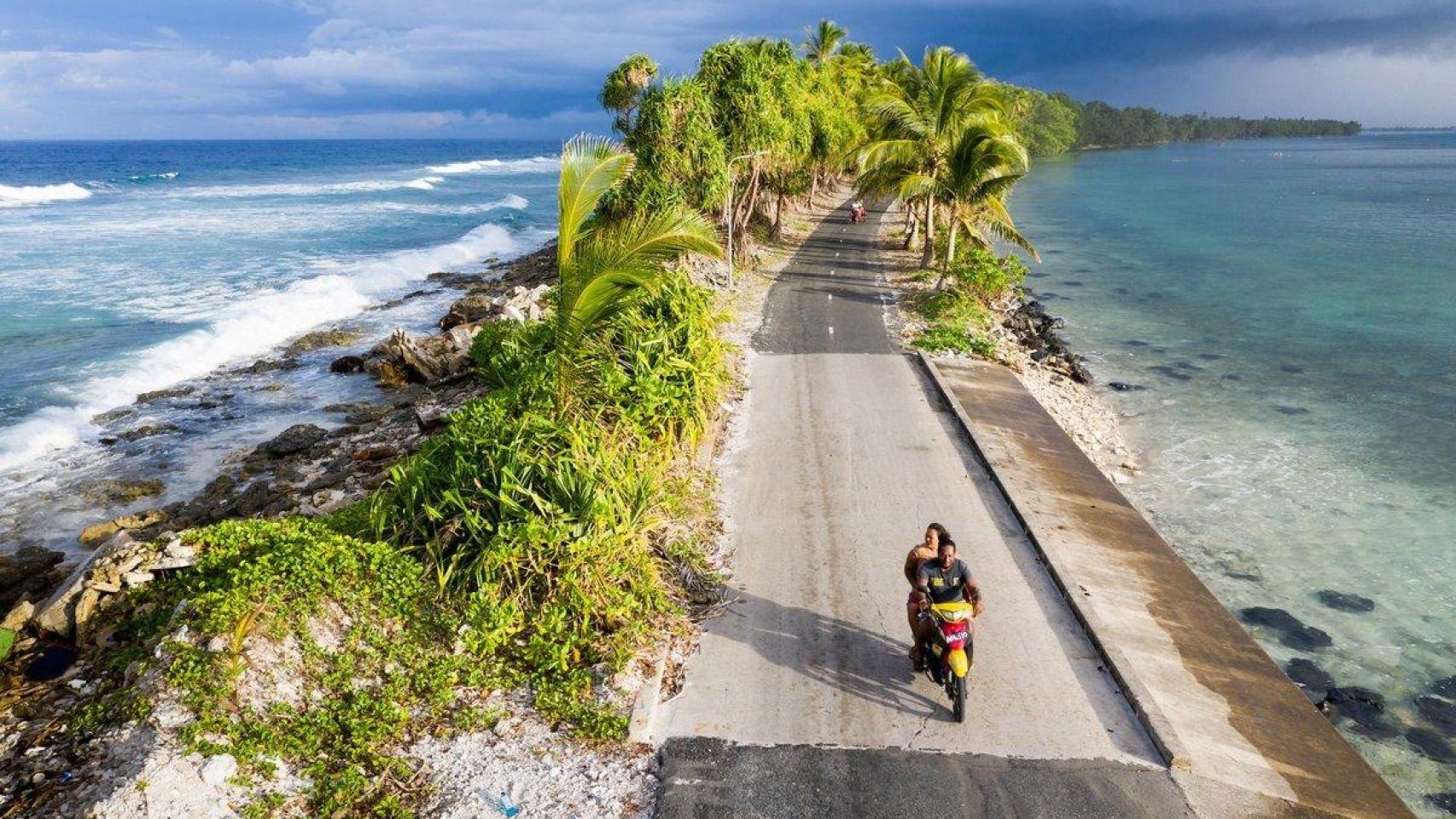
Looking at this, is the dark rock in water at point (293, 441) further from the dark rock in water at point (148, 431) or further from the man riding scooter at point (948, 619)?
the man riding scooter at point (948, 619)

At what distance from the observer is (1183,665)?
8961mm

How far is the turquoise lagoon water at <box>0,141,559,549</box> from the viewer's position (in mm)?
18812

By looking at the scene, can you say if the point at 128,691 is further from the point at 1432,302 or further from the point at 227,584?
the point at 1432,302

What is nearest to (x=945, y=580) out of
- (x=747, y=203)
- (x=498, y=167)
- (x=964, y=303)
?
(x=964, y=303)

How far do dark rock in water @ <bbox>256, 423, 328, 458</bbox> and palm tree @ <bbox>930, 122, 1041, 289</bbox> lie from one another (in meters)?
17.7

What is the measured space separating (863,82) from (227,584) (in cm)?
6009

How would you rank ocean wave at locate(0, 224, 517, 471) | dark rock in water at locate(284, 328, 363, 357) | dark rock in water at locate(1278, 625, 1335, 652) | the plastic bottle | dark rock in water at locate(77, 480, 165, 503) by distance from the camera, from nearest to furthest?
the plastic bottle → dark rock in water at locate(1278, 625, 1335, 652) → dark rock in water at locate(77, 480, 165, 503) → ocean wave at locate(0, 224, 517, 471) → dark rock in water at locate(284, 328, 363, 357)

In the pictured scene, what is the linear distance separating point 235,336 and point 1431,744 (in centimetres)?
3168

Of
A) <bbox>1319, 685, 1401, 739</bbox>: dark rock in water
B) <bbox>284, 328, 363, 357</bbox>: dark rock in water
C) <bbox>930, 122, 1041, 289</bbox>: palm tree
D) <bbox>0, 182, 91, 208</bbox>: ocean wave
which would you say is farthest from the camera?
<bbox>0, 182, 91, 208</bbox>: ocean wave

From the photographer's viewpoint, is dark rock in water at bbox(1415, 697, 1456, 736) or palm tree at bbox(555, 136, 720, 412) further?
dark rock in water at bbox(1415, 697, 1456, 736)

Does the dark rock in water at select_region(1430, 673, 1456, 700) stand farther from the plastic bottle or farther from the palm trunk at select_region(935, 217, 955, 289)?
the palm trunk at select_region(935, 217, 955, 289)

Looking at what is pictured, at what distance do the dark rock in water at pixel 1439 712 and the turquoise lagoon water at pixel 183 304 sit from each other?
20291 mm

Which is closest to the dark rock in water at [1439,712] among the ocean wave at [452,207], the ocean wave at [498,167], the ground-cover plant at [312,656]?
the ground-cover plant at [312,656]

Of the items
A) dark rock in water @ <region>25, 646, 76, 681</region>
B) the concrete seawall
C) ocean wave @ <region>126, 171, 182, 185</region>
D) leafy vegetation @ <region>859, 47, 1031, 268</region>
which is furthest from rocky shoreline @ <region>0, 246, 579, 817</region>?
ocean wave @ <region>126, 171, 182, 185</region>
